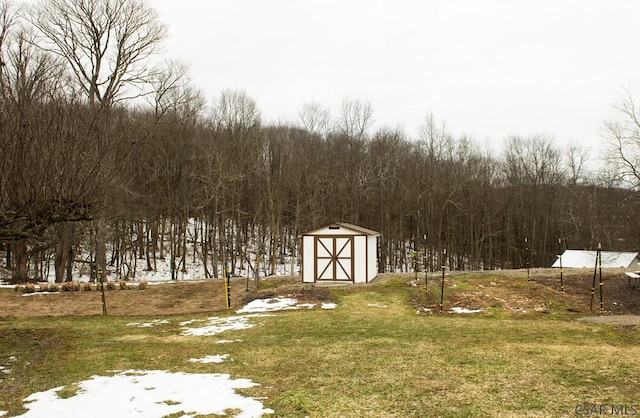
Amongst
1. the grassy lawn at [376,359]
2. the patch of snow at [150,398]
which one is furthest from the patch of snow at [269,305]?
the patch of snow at [150,398]

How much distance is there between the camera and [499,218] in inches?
1604

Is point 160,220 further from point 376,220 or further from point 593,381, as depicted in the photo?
point 593,381

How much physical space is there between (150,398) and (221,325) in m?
6.69

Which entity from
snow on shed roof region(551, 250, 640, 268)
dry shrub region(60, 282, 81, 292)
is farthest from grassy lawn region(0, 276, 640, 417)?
snow on shed roof region(551, 250, 640, 268)

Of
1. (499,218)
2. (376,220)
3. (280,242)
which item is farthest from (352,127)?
(499,218)

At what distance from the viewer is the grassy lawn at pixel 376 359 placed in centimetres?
639

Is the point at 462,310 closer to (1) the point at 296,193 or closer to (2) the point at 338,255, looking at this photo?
(2) the point at 338,255

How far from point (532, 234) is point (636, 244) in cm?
747

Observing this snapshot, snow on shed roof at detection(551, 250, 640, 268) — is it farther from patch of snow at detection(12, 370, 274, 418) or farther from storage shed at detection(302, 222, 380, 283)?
patch of snow at detection(12, 370, 274, 418)

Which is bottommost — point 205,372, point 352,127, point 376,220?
point 205,372

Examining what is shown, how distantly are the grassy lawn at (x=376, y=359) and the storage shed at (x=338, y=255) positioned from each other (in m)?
6.50

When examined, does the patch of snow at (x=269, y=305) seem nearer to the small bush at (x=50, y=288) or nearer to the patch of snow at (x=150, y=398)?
the patch of snow at (x=150, y=398)

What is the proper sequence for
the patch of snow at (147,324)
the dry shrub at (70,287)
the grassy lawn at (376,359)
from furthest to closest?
the dry shrub at (70,287)
the patch of snow at (147,324)
the grassy lawn at (376,359)

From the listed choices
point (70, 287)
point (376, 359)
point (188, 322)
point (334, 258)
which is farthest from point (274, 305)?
point (70, 287)
